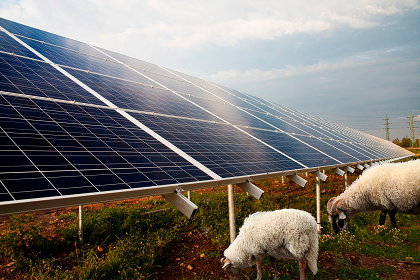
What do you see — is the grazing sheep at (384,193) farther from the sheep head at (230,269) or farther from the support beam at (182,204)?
the support beam at (182,204)

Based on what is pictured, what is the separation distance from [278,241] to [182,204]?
8.48 ft

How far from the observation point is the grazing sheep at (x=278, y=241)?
17.1 feet

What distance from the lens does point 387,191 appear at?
6.70 m

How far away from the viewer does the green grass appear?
6906 mm

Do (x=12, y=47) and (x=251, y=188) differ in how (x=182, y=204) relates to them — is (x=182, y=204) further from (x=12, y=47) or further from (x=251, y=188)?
(x=12, y=47)

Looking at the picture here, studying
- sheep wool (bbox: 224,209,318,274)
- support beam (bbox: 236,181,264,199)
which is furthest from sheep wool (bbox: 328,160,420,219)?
support beam (bbox: 236,181,264,199)

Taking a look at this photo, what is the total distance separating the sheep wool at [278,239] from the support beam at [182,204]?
85.1 inches

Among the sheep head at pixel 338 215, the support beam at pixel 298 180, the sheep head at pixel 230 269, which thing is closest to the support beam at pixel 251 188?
the sheep head at pixel 230 269

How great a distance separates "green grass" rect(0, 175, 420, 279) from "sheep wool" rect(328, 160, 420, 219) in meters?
1.93

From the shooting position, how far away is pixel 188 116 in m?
8.47

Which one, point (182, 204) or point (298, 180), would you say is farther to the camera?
point (298, 180)

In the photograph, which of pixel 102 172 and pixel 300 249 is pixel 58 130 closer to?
pixel 102 172

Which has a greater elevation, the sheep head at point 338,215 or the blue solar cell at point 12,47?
the blue solar cell at point 12,47

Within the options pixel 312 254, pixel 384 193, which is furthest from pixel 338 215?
pixel 312 254
